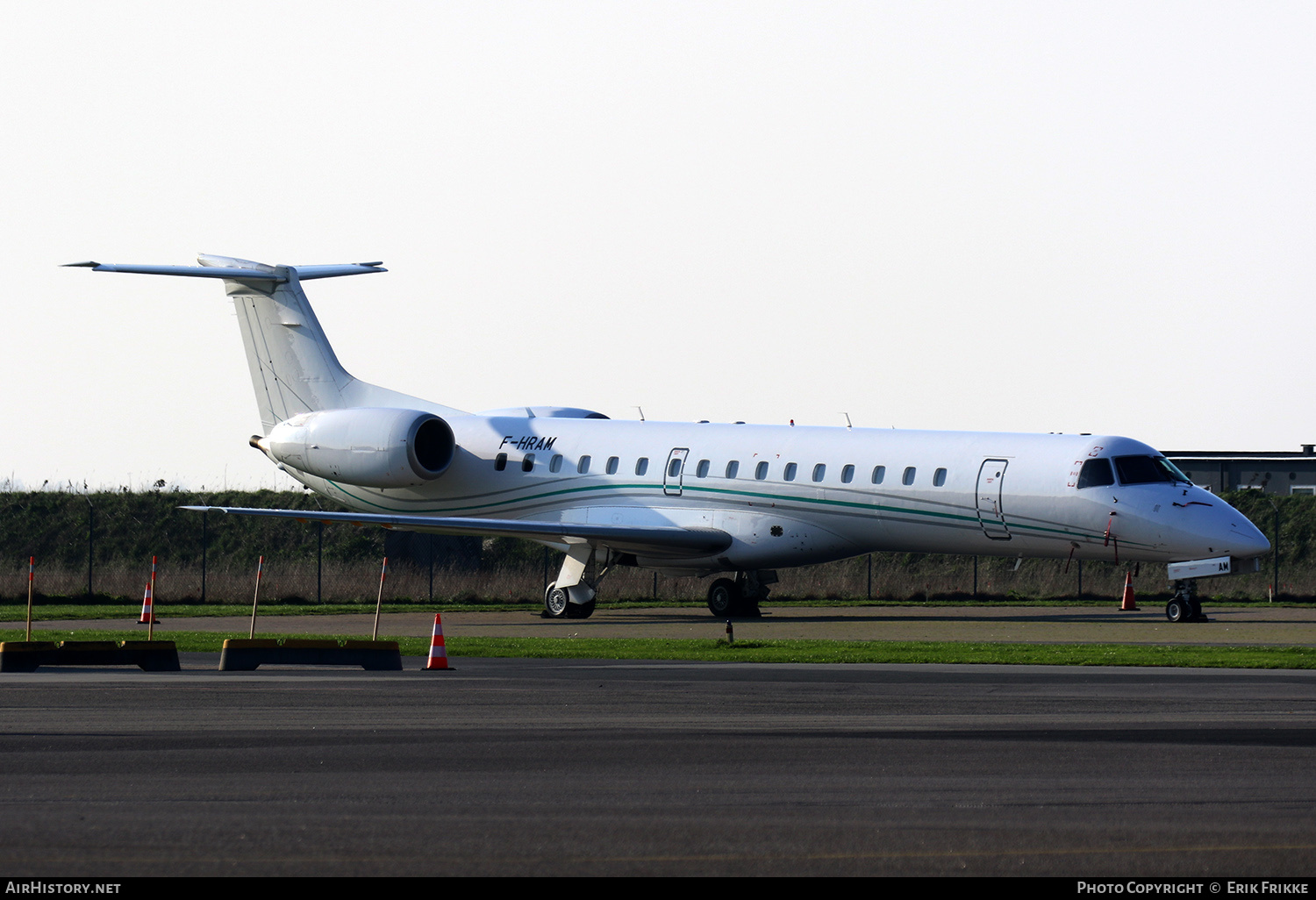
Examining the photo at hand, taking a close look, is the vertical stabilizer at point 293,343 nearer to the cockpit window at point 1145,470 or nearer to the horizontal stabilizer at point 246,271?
the horizontal stabilizer at point 246,271

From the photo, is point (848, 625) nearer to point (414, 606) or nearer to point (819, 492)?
point (819, 492)

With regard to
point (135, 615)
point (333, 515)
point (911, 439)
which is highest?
point (911, 439)

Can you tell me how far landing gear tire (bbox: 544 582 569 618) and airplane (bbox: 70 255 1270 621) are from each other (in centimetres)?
4

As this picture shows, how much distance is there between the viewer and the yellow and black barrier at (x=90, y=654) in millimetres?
18781

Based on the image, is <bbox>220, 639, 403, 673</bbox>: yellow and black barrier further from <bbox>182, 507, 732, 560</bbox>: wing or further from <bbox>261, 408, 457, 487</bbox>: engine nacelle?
<bbox>261, 408, 457, 487</bbox>: engine nacelle

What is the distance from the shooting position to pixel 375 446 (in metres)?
35.5

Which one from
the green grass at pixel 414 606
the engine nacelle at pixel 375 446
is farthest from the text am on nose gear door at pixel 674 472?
the engine nacelle at pixel 375 446

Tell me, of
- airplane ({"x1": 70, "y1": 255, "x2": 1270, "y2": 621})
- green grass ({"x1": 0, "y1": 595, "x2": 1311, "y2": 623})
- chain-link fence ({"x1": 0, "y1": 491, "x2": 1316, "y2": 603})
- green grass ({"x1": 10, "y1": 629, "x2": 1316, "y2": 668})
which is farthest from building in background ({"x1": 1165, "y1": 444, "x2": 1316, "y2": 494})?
green grass ({"x1": 10, "y1": 629, "x2": 1316, "y2": 668})

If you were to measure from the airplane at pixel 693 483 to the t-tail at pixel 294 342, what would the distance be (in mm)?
43

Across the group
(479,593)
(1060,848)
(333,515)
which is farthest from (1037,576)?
(1060,848)

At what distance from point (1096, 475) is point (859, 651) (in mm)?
8533

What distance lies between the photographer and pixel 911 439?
31.1 m
